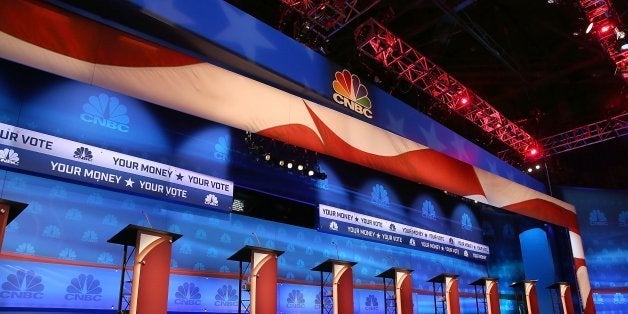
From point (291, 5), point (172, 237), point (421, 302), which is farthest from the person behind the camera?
point (421, 302)

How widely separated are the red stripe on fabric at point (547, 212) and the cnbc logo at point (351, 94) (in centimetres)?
463

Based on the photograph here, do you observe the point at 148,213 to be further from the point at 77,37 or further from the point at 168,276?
the point at 77,37

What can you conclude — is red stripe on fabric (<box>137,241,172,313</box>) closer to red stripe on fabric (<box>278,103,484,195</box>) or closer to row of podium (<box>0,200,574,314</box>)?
row of podium (<box>0,200,574,314</box>)

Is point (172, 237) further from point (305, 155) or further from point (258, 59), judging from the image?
point (305, 155)

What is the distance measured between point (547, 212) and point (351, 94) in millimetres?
6891

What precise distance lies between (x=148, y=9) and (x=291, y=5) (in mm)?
2549

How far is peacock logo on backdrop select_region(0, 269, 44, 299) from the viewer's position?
15.6 ft

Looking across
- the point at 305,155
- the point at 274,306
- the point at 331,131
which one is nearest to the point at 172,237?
the point at 274,306

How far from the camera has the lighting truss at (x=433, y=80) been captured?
8.44 metres

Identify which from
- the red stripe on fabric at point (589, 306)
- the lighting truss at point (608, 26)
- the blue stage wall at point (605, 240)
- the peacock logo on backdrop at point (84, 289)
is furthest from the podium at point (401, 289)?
the blue stage wall at point (605, 240)

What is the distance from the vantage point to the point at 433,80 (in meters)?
9.56

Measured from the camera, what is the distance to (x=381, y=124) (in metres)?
7.76

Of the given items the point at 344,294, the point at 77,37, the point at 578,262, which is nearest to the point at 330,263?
the point at 344,294

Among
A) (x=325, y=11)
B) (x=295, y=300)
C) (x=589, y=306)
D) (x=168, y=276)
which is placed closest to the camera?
(x=168, y=276)
